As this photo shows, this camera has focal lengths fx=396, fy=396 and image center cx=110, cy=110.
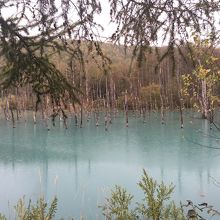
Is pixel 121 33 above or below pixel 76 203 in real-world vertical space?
Answer: above

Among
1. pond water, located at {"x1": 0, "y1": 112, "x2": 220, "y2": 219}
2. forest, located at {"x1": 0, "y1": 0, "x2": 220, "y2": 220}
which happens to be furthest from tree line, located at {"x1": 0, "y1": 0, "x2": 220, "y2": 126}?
pond water, located at {"x1": 0, "y1": 112, "x2": 220, "y2": 219}

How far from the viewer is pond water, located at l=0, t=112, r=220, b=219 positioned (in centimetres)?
1187

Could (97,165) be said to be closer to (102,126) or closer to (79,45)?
(79,45)

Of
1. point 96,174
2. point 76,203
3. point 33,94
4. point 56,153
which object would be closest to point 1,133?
point 56,153

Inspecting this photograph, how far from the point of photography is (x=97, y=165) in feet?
57.4

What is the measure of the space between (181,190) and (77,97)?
10.4 m

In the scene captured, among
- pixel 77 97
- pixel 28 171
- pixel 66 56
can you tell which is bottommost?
pixel 28 171

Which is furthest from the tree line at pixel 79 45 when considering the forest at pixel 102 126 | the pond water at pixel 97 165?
the pond water at pixel 97 165

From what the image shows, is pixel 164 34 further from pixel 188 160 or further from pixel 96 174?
pixel 188 160

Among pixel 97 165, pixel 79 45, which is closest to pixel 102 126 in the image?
pixel 97 165

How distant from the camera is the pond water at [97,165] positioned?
39.0ft

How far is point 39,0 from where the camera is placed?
7.70 ft

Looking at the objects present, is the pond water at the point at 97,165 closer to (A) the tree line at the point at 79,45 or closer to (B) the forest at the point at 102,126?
(B) the forest at the point at 102,126

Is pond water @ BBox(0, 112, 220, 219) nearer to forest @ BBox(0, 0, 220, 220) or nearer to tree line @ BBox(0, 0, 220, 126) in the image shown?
forest @ BBox(0, 0, 220, 220)
